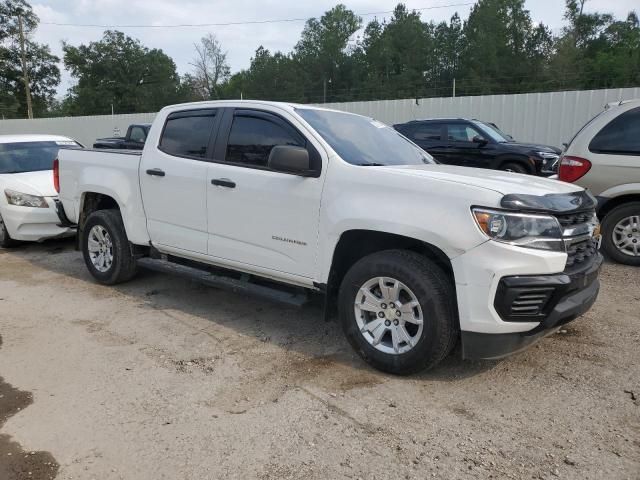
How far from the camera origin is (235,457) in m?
2.81

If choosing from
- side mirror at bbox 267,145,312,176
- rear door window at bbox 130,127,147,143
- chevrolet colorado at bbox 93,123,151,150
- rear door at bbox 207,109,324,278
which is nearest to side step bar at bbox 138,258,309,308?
rear door at bbox 207,109,324,278

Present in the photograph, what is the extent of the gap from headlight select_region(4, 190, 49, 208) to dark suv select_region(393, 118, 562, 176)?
7922 millimetres

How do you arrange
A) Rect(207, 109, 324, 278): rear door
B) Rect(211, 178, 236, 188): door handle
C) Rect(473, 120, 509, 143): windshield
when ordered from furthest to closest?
Rect(473, 120, 509, 143): windshield
Rect(211, 178, 236, 188): door handle
Rect(207, 109, 324, 278): rear door

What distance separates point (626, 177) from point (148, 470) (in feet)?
19.4

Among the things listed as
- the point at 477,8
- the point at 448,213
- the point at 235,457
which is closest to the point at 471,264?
the point at 448,213

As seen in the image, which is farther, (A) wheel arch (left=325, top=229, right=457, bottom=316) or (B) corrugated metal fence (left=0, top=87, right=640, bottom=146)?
(B) corrugated metal fence (left=0, top=87, right=640, bottom=146)

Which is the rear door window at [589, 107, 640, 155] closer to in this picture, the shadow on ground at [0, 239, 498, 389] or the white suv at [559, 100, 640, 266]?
the white suv at [559, 100, 640, 266]

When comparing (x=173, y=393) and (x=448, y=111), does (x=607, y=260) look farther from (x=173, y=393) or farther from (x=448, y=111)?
(x=448, y=111)

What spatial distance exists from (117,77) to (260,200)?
71951mm

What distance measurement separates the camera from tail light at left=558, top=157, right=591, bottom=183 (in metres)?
6.41

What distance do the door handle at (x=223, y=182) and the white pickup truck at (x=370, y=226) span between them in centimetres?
1

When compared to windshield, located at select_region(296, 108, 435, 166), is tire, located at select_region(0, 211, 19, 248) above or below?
below

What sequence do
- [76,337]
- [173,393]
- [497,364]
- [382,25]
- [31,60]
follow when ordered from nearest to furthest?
1. [173,393]
2. [497,364]
3. [76,337]
4. [31,60]
5. [382,25]

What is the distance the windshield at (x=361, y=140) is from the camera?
4.11 metres
